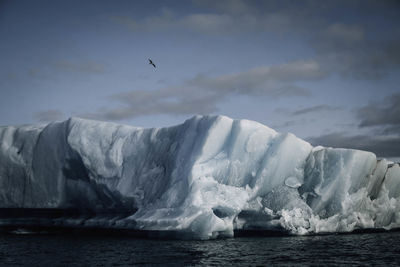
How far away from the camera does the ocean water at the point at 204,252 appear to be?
13.1 m

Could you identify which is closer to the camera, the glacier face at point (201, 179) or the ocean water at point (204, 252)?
the ocean water at point (204, 252)

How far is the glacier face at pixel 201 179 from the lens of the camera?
19.1 meters

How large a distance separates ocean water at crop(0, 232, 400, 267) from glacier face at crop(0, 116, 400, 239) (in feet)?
4.53

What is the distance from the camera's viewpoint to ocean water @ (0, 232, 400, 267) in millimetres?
13133

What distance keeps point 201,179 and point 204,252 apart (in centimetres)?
485

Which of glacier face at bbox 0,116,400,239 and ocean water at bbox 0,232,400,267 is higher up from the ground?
glacier face at bbox 0,116,400,239

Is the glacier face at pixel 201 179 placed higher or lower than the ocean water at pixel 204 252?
higher

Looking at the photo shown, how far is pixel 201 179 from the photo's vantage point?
19047 mm

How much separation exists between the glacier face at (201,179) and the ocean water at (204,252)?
1.38 meters

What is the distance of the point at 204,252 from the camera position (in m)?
14.7

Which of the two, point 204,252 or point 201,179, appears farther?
point 201,179

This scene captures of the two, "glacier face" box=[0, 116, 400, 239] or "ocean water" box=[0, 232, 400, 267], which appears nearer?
"ocean water" box=[0, 232, 400, 267]

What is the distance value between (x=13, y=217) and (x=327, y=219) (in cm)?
2003

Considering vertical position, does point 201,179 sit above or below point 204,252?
above
